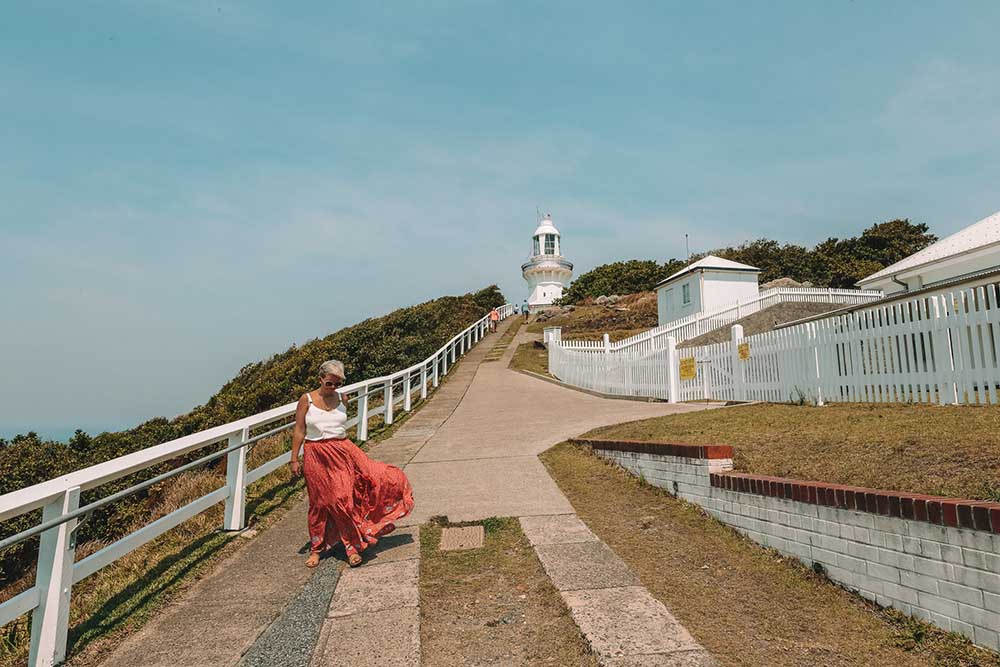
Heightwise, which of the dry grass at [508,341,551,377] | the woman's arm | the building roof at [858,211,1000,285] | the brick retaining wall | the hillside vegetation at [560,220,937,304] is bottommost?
the brick retaining wall

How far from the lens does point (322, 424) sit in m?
5.13

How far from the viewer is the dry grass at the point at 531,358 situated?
1025 inches

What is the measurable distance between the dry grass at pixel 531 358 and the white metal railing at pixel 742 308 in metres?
3.92

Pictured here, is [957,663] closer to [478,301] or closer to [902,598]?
[902,598]

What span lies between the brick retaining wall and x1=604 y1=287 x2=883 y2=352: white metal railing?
1706cm

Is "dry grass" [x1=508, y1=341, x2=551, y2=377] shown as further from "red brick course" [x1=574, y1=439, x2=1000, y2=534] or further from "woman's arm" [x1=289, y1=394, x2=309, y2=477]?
"woman's arm" [x1=289, y1=394, x2=309, y2=477]

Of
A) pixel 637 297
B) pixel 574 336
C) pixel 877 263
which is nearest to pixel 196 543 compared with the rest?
pixel 574 336

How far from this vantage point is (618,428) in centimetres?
1032

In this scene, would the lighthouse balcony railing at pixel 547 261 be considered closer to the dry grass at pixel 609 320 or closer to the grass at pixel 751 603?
the dry grass at pixel 609 320

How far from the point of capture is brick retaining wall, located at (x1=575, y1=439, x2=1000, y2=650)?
3.39 meters

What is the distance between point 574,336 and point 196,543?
106 ft

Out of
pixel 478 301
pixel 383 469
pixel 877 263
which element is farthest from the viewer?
pixel 478 301

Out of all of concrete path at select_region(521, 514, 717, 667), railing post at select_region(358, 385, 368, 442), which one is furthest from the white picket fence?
railing post at select_region(358, 385, 368, 442)

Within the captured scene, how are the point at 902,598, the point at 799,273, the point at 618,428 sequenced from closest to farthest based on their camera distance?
1. the point at 902,598
2. the point at 618,428
3. the point at 799,273
